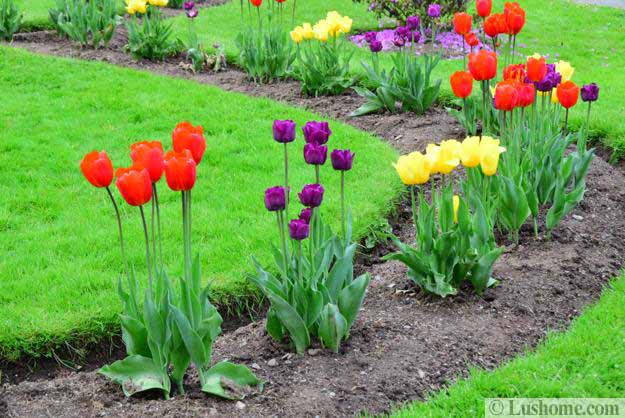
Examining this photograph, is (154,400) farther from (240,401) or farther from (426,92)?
(426,92)

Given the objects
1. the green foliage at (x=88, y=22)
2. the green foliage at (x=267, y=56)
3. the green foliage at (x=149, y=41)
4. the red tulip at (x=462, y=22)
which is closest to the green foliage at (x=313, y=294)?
the red tulip at (x=462, y=22)

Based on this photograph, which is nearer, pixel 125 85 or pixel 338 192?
pixel 338 192

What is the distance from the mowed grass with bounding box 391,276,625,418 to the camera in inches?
144

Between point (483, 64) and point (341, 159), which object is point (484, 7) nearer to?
point (483, 64)

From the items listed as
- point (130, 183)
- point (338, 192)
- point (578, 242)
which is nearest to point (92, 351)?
point (130, 183)

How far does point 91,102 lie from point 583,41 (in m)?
6.29

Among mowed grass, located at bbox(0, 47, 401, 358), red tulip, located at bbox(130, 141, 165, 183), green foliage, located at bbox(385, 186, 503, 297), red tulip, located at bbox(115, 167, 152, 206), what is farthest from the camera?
mowed grass, located at bbox(0, 47, 401, 358)

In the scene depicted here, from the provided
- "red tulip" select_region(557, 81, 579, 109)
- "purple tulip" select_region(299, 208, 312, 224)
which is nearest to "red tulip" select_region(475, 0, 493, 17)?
"red tulip" select_region(557, 81, 579, 109)

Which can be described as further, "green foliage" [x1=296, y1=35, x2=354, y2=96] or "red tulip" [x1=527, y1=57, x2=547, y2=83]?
"green foliage" [x1=296, y1=35, x2=354, y2=96]

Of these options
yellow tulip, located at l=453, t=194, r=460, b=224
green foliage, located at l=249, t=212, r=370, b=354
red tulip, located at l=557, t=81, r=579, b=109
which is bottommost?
green foliage, located at l=249, t=212, r=370, b=354

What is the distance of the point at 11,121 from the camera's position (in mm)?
7609

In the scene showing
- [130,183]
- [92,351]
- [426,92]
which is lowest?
[92,351]

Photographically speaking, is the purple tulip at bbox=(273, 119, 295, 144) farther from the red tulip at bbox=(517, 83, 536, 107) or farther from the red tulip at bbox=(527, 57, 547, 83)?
the red tulip at bbox=(527, 57, 547, 83)

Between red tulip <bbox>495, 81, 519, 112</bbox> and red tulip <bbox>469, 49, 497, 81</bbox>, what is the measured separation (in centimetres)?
22
